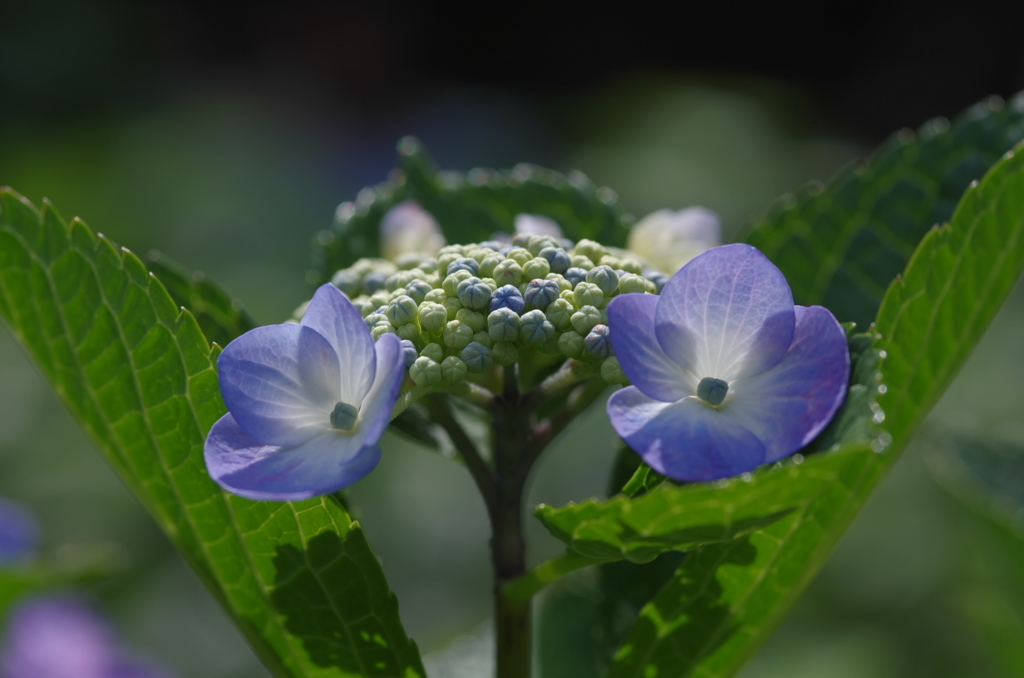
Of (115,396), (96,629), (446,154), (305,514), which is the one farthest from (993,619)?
(446,154)

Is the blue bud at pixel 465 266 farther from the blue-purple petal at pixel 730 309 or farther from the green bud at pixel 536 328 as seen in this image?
the blue-purple petal at pixel 730 309

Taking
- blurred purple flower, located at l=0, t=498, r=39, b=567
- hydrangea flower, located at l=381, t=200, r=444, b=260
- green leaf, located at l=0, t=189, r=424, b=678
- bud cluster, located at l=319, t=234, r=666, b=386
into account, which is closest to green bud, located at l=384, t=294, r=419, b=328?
bud cluster, located at l=319, t=234, r=666, b=386

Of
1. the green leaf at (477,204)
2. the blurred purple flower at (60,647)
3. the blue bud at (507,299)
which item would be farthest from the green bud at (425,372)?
the blurred purple flower at (60,647)

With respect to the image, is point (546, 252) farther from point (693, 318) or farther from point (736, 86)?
point (736, 86)

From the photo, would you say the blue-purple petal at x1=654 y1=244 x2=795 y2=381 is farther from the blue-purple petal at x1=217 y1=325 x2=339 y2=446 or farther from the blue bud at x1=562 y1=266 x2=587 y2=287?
the blue-purple petal at x1=217 y1=325 x2=339 y2=446

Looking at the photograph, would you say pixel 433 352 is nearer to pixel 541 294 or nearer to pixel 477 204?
pixel 541 294

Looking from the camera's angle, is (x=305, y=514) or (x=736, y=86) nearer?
(x=305, y=514)

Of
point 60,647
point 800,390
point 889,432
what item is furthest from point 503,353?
point 60,647
